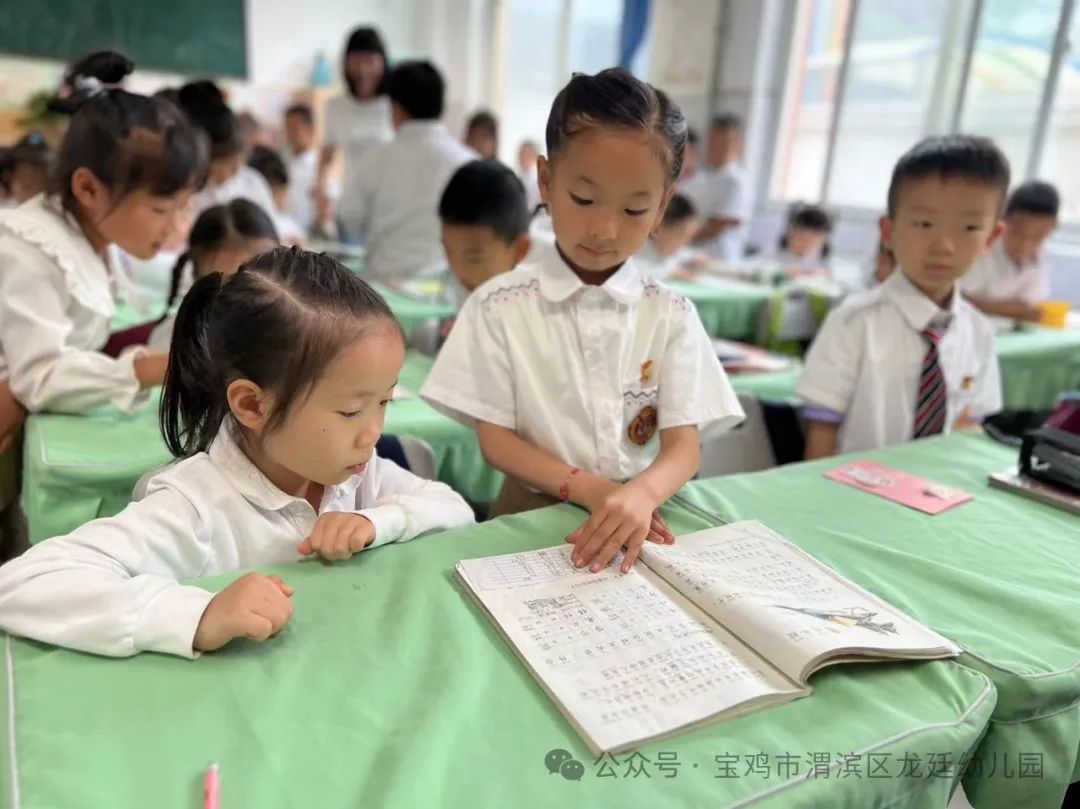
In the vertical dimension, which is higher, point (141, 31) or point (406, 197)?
point (141, 31)

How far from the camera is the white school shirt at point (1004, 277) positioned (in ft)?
9.92

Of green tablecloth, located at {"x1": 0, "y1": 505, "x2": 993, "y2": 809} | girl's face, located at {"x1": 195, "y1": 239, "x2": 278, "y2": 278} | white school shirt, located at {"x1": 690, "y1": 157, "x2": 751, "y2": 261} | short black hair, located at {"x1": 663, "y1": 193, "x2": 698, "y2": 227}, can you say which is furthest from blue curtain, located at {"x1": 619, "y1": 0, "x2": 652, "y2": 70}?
green tablecloth, located at {"x1": 0, "y1": 505, "x2": 993, "y2": 809}

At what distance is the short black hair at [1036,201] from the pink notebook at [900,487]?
224cm

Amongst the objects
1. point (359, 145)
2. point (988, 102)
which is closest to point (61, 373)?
point (359, 145)

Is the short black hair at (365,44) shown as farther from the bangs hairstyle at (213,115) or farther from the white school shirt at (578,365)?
the white school shirt at (578,365)

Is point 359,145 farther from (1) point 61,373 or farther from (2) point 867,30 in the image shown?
(2) point 867,30

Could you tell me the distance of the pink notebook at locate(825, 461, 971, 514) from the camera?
1.11 meters

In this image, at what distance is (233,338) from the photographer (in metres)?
0.83

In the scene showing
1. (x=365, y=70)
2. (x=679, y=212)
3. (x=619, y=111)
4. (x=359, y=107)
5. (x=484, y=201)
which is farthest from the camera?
(x=359, y=107)

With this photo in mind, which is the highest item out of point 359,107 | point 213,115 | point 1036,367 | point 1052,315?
point 359,107

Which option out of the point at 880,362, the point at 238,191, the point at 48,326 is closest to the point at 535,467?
the point at 880,362

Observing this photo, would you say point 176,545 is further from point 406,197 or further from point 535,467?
point 406,197

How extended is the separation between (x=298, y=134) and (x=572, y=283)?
4.55 meters

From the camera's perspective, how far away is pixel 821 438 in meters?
1.63
